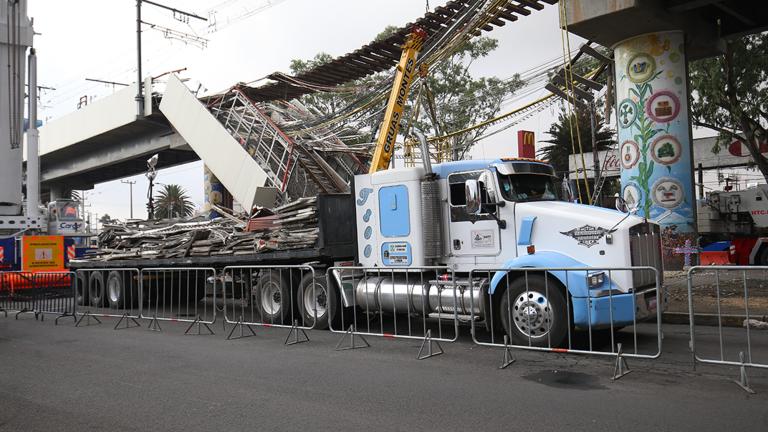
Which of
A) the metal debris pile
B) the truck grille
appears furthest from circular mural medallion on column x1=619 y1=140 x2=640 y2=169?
the metal debris pile

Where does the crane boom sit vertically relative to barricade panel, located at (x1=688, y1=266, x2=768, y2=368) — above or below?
above

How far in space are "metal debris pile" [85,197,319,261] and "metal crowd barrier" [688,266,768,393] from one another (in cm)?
655

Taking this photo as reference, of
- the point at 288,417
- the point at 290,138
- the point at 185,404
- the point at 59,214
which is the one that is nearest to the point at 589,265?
the point at 288,417

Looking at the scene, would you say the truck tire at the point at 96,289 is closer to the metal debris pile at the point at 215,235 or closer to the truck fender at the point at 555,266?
the metal debris pile at the point at 215,235

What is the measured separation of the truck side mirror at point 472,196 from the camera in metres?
8.98

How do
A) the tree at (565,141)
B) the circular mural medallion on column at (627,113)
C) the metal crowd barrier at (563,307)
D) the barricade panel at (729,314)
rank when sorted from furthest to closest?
the tree at (565,141)
the circular mural medallion on column at (627,113)
the metal crowd barrier at (563,307)
the barricade panel at (729,314)

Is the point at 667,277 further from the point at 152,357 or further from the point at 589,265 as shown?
the point at 152,357

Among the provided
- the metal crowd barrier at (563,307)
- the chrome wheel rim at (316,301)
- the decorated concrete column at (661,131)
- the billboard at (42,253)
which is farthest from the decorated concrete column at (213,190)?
the metal crowd barrier at (563,307)

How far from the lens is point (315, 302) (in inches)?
424

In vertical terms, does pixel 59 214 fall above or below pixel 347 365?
above

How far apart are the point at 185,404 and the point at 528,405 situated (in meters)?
3.29

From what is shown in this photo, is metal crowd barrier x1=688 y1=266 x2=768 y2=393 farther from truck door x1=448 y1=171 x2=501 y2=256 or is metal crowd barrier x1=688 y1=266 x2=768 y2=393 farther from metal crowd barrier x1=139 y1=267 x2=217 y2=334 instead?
metal crowd barrier x1=139 y1=267 x2=217 y2=334

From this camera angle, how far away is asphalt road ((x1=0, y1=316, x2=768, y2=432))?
17.3 feet

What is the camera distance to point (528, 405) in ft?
18.7
